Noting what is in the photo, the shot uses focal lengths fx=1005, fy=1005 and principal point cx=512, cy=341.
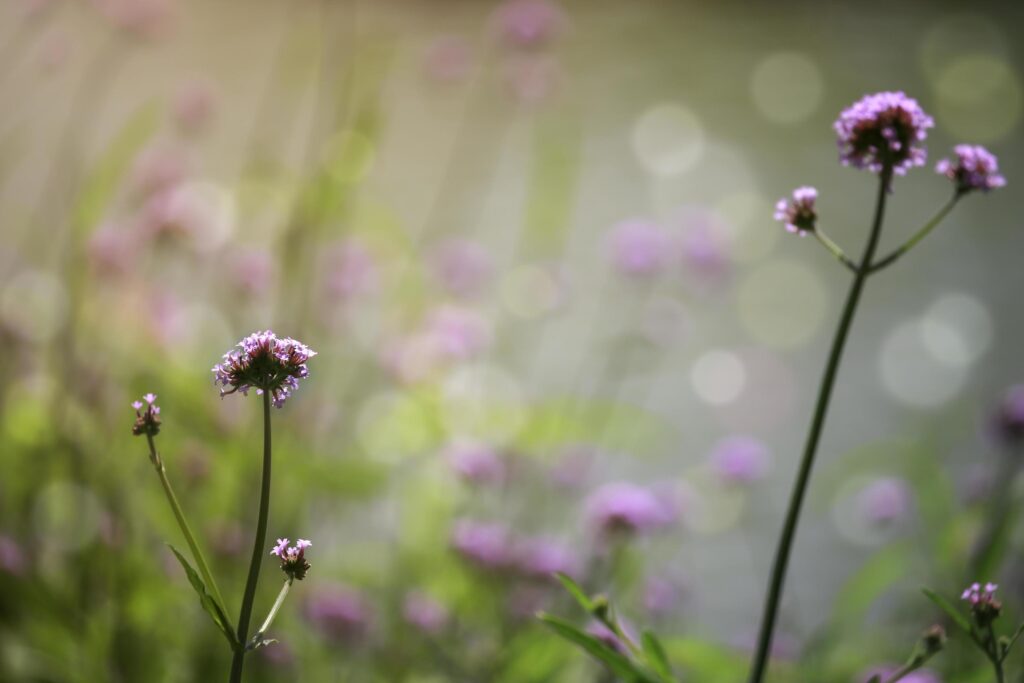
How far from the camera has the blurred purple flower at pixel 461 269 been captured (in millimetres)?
1185

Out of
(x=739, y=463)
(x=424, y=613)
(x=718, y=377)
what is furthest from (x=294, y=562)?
(x=718, y=377)

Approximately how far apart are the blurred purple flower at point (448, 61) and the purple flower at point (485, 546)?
0.52 metres

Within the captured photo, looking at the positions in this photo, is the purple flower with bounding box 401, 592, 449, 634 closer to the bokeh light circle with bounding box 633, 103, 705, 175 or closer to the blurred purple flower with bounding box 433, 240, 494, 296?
the blurred purple flower with bounding box 433, 240, 494, 296

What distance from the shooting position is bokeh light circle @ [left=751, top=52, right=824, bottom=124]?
2051mm

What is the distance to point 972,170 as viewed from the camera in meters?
0.38

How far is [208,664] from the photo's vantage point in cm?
69

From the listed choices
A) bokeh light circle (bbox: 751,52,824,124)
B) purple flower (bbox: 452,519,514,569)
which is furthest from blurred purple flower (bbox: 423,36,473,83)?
bokeh light circle (bbox: 751,52,824,124)

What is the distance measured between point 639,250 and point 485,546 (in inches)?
18.0

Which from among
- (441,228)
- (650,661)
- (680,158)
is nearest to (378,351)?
(441,228)

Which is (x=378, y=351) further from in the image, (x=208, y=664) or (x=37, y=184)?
(x=37, y=184)

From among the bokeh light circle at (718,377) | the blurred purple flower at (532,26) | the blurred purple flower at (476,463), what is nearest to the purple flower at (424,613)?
the blurred purple flower at (476,463)

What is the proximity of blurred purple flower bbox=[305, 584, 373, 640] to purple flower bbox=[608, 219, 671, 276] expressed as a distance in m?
0.46

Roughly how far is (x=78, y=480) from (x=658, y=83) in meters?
1.74

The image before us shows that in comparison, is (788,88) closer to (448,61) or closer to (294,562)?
(448,61)
